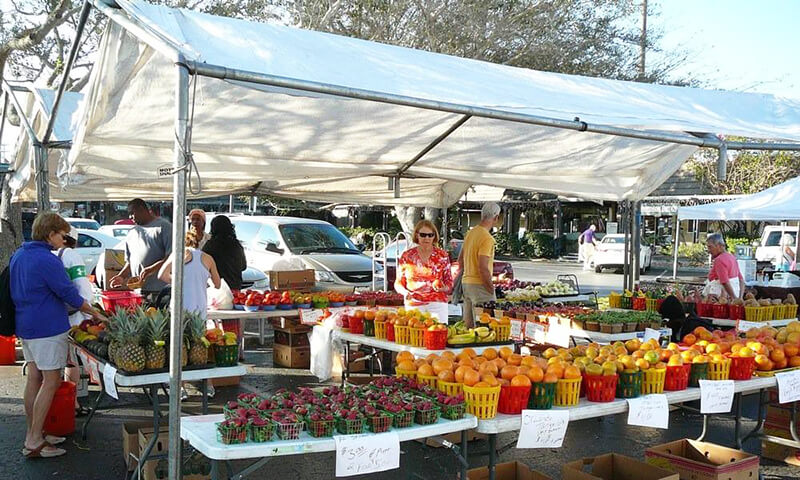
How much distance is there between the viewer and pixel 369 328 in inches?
252

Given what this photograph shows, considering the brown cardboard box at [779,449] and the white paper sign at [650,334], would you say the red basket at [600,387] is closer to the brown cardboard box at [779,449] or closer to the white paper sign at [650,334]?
the brown cardboard box at [779,449]

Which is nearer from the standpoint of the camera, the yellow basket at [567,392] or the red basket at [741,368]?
the yellow basket at [567,392]

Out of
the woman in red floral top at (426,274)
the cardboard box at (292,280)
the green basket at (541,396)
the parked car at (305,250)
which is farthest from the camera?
the parked car at (305,250)

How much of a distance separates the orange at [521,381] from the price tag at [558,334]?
10.4ft

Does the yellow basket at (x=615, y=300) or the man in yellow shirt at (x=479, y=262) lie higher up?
the man in yellow shirt at (x=479, y=262)

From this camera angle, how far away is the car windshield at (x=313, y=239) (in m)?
13.1

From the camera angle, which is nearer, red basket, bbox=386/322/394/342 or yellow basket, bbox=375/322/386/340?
red basket, bbox=386/322/394/342

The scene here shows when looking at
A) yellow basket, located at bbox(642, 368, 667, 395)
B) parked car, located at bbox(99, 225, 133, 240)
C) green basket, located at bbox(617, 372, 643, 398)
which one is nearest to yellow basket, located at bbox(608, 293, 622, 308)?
yellow basket, located at bbox(642, 368, 667, 395)

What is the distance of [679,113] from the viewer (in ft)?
17.3

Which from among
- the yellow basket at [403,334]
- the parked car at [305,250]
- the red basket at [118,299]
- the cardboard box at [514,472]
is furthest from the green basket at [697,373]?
the parked car at [305,250]

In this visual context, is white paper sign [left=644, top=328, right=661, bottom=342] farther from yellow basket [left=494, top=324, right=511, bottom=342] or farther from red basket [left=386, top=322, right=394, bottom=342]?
red basket [left=386, top=322, right=394, bottom=342]

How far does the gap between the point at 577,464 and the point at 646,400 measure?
577mm

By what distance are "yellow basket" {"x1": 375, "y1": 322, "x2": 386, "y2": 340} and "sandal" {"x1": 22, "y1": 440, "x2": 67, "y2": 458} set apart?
2.67 meters

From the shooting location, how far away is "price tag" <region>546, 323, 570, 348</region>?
7.10m
